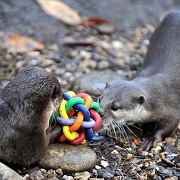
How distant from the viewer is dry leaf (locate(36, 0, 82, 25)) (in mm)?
5660

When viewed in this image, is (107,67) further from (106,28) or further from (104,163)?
(104,163)

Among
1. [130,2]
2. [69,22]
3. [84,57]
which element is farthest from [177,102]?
[130,2]

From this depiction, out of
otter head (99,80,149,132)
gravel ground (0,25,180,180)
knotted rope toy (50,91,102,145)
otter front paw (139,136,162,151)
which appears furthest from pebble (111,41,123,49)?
knotted rope toy (50,91,102,145)

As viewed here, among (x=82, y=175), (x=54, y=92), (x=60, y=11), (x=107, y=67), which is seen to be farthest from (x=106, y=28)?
(x=82, y=175)

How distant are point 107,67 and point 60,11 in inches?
41.1

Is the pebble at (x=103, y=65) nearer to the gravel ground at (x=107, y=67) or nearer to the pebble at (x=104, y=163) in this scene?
the gravel ground at (x=107, y=67)

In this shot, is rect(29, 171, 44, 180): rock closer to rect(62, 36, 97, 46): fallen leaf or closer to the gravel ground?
the gravel ground

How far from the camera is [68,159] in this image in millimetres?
3311

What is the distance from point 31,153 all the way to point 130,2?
3503 mm

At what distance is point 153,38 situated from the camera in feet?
16.0

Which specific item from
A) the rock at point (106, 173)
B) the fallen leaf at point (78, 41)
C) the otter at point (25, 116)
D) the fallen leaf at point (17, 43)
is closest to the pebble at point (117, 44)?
the fallen leaf at point (78, 41)

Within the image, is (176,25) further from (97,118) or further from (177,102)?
(97,118)

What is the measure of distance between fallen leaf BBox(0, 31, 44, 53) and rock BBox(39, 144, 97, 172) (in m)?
1.80

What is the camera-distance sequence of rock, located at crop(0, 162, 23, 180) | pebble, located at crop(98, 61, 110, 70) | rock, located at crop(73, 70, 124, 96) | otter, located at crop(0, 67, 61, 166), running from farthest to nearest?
pebble, located at crop(98, 61, 110, 70) < rock, located at crop(73, 70, 124, 96) < otter, located at crop(0, 67, 61, 166) < rock, located at crop(0, 162, 23, 180)
